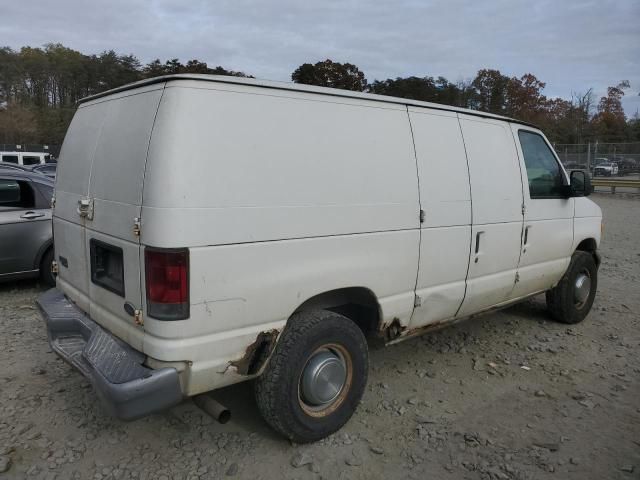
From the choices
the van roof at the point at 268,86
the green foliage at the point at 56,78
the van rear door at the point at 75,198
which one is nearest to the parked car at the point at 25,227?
the van rear door at the point at 75,198

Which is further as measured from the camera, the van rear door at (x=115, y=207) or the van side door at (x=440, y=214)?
the van side door at (x=440, y=214)

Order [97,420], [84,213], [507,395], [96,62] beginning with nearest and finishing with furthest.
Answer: [84,213], [97,420], [507,395], [96,62]

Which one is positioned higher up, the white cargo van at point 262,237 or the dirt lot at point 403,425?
the white cargo van at point 262,237

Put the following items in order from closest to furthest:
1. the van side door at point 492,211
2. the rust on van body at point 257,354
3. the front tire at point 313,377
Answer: the rust on van body at point 257,354 → the front tire at point 313,377 → the van side door at point 492,211

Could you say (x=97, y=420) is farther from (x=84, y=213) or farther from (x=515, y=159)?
(x=515, y=159)

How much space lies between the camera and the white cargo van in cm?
258

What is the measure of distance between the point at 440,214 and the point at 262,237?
1.55 metres

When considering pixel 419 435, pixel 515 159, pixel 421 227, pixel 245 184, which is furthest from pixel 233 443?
pixel 515 159

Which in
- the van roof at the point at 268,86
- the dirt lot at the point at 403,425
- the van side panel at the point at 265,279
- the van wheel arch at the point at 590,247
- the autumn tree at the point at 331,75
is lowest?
the dirt lot at the point at 403,425

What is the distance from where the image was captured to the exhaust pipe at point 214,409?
113 inches

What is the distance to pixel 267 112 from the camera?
9.36 ft

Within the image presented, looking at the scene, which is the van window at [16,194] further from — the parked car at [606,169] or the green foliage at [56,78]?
the green foliage at [56,78]

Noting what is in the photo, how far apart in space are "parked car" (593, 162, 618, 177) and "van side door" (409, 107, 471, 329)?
96.2 ft

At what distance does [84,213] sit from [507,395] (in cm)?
332
